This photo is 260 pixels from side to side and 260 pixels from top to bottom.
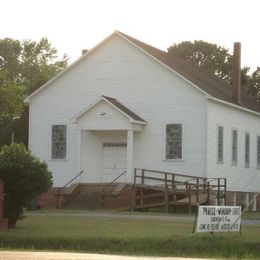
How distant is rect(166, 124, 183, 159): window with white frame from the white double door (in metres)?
2.41

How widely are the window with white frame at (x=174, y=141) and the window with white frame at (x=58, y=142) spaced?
18.6 feet

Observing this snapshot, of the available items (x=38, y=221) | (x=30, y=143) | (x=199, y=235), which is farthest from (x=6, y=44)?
(x=199, y=235)

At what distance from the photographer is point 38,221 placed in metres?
29.0

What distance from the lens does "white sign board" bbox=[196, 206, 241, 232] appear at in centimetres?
2322

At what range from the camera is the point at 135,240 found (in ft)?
73.4

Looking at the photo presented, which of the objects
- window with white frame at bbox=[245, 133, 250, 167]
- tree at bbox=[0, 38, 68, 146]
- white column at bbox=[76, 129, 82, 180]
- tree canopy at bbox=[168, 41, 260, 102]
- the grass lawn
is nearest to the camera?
the grass lawn

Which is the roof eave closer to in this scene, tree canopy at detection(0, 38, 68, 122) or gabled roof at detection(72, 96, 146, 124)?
gabled roof at detection(72, 96, 146, 124)

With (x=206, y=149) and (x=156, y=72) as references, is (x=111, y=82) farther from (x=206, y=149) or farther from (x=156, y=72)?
(x=206, y=149)

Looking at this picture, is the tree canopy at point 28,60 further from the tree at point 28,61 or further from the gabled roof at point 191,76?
the gabled roof at point 191,76

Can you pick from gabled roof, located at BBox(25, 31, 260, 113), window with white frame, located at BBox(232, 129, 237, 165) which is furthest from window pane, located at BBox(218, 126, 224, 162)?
window with white frame, located at BBox(232, 129, 237, 165)

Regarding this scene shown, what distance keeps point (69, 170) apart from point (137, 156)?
3869 millimetres

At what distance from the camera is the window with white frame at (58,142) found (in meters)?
43.7

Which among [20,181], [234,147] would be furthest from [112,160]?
[20,181]

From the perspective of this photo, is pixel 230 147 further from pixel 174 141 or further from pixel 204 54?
pixel 204 54
